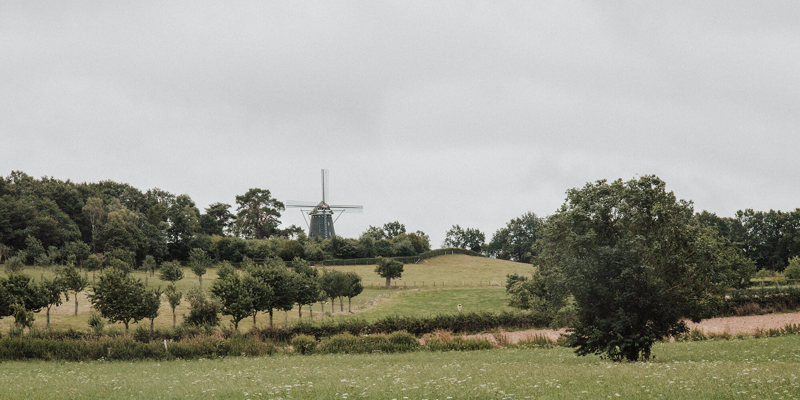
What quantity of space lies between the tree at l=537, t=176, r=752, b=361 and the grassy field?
36146mm

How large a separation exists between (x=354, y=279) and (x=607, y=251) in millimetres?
51785

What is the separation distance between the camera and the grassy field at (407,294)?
194 feet

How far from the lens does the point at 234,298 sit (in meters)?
49.5

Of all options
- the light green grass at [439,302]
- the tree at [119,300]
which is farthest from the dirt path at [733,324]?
the tree at [119,300]

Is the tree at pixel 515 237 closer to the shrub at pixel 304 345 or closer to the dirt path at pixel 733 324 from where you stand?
the dirt path at pixel 733 324

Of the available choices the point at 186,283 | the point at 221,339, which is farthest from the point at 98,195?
the point at 221,339

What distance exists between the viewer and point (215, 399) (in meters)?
13.7

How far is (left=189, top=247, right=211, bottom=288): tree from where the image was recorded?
81.7 meters

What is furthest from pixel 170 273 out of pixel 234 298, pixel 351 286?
pixel 234 298

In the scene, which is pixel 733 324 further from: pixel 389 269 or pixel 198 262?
pixel 198 262

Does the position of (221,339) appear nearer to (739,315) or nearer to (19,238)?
(739,315)

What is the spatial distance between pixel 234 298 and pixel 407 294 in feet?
130

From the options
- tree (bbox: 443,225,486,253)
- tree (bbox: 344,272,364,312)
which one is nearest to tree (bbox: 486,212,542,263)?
tree (bbox: 443,225,486,253)

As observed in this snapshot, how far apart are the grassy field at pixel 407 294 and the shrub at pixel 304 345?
17819 mm
